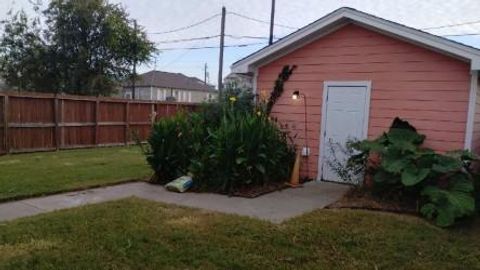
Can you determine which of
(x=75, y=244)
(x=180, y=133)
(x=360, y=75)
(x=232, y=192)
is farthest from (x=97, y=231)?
(x=360, y=75)

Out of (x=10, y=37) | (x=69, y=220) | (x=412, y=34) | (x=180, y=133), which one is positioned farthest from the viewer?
(x=10, y=37)

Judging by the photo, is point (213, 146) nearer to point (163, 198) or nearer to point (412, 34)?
point (163, 198)

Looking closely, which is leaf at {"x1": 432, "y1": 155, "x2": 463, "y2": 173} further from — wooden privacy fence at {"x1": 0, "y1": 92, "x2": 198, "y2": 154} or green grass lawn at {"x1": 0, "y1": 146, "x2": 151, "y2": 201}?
wooden privacy fence at {"x1": 0, "y1": 92, "x2": 198, "y2": 154}

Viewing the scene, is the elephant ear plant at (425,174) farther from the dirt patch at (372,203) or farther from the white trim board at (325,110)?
the white trim board at (325,110)

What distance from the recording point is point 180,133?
24.6 ft

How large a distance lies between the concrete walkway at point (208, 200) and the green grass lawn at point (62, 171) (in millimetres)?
467

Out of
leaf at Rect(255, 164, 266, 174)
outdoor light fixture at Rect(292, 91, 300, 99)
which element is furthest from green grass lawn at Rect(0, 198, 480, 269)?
outdoor light fixture at Rect(292, 91, 300, 99)

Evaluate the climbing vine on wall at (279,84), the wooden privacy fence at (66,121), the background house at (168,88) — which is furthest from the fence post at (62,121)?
the background house at (168,88)

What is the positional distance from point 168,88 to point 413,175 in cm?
3689

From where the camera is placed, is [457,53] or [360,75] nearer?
[457,53]

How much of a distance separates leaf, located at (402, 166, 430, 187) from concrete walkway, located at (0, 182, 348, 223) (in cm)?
116

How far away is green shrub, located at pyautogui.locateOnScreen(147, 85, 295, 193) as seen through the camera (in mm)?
6738

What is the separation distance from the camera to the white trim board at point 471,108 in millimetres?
6230

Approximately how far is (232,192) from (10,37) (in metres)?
19.7
